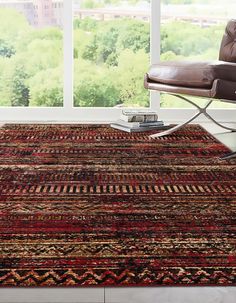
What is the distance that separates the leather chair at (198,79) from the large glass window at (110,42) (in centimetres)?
102

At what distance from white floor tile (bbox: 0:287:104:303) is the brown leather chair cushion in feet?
6.39

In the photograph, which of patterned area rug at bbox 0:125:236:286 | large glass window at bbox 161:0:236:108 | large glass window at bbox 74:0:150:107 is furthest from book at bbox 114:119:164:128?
large glass window at bbox 161:0:236:108

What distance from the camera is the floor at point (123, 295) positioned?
1.56 metres

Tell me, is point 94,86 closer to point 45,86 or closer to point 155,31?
point 45,86

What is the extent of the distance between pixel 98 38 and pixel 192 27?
2.37ft

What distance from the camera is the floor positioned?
1.56 m

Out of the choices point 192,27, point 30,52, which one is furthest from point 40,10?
point 192,27

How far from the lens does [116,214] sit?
225 centimetres

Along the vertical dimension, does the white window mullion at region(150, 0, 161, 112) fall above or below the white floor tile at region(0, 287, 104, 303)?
above

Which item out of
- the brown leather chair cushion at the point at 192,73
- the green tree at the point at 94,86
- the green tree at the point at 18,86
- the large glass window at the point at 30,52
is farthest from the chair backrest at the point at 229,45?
the green tree at the point at 18,86

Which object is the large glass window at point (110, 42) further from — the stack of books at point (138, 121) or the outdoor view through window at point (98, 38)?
the stack of books at point (138, 121)

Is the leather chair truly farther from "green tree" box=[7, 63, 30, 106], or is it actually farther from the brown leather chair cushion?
"green tree" box=[7, 63, 30, 106]

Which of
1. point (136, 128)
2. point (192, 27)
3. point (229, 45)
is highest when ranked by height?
point (192, 27)

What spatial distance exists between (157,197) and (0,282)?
0.97 meters
